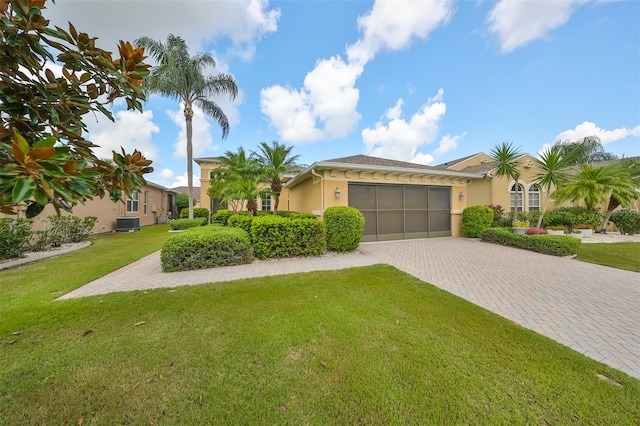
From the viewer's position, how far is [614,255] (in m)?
7.58

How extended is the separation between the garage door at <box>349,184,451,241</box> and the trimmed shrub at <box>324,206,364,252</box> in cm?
197

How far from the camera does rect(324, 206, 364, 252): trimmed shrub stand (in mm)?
7828

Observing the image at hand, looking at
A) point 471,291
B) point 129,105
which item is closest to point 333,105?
point 471,291

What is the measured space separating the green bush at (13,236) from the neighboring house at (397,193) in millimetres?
9301

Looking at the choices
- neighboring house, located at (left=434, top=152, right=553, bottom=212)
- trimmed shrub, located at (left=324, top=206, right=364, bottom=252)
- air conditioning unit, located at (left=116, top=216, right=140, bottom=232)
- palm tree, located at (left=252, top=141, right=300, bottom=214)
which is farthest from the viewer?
air conditioning unit, located at (left=116, top=216, right=140, bottom=232)

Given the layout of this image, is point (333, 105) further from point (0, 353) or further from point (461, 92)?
point (0, 353)

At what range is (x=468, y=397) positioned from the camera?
6.49 ft

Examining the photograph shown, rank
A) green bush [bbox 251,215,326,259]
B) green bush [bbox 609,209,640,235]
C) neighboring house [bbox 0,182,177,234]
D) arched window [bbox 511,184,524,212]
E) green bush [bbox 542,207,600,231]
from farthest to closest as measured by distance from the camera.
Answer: arched window [bbox 511,184,524,212]
green bush [bbox 542,207,600,231]
green bush [bbox 609,209,640,235]
neighboring house [bbox 0,182,177,234]
green bush [bbox 251,215,326,259]

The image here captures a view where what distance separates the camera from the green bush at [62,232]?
799cm

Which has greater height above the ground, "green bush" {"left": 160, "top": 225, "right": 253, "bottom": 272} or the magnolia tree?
the magnolia tree

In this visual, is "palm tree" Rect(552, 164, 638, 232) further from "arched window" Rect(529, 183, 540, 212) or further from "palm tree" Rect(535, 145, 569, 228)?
"arched window" Rect(529, 183, 540, 212)

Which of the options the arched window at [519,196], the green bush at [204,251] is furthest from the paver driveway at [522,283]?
the arched window at [519,196]

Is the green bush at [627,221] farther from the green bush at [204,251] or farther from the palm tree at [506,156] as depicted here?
the green bush at [204,251]

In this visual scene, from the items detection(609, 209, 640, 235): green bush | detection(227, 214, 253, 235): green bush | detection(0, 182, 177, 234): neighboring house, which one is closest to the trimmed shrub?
detection(227, 214, 253, 235): green bush
